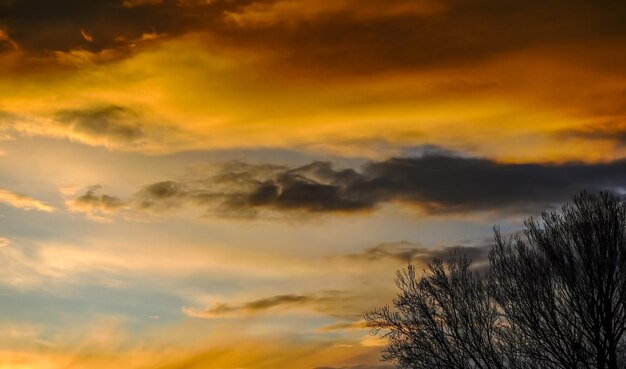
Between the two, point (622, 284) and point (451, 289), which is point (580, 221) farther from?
point (451, 289)

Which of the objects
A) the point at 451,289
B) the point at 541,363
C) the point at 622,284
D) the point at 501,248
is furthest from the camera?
the point at 451,289

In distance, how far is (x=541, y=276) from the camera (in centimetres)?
3675

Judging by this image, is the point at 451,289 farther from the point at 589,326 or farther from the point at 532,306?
the point at 589,326

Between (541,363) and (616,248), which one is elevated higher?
(616,248)

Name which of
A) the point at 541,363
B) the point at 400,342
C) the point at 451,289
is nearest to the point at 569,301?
the point at 541,363

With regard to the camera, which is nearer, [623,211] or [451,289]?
[623,211]

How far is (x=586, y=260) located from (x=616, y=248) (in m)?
1.52

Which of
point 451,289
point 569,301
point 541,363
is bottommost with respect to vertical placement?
point 541,363

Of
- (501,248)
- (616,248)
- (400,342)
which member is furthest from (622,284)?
(400,342)

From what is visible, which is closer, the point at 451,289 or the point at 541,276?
the point at 541,276

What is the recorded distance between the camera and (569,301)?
116 feet

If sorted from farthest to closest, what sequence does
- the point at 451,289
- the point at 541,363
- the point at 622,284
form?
the point at 451,289
the point at 541,363
the point at 622,284

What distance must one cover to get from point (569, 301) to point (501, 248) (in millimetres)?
4958

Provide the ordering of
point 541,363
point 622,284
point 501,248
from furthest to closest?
point 501,248 < point 541,363 < point 622,284
